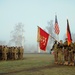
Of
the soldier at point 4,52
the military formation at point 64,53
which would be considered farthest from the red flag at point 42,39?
the soldier at point 4,52

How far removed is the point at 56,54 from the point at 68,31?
2739 millimetres

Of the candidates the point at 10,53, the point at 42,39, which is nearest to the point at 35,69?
the point at 42,39

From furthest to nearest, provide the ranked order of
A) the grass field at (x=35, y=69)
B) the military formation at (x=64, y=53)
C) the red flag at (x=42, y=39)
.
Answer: the military formation at (x=64, y=53) < the red flag at (x=42, y=39) < the grass field at (x=35, y=69)

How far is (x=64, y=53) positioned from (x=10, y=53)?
10917mm

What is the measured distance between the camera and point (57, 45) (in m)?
20.6

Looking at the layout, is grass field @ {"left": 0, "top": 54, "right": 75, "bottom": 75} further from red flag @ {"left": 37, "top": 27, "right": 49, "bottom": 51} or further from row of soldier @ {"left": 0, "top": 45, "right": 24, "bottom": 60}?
row of soldier @ {"left": 0, "top": 45, "right": 24, "bottom": 60}

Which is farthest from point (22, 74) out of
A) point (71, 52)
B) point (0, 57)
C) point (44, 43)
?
point (0, 57)

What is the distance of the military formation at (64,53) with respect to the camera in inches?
763

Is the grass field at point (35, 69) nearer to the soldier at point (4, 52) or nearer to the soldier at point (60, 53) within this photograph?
the soldier at point (60, 53)

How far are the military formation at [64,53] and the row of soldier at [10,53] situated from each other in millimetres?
9098

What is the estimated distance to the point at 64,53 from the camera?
19.9 m

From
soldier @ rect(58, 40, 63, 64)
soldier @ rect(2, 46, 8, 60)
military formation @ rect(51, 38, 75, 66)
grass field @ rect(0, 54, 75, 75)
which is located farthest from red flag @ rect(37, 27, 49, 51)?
soldier @ rect(2, 46, 8, 60)

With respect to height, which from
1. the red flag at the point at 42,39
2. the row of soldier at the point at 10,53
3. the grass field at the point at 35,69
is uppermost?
the red flag at the point at 42,39

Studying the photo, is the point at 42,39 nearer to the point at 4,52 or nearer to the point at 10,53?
the point at 4,52
